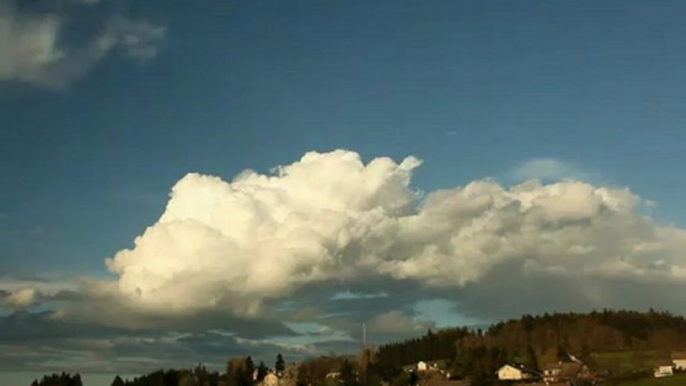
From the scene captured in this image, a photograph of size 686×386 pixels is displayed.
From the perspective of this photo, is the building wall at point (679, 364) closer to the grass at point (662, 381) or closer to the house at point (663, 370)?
the house at point (663, 370)

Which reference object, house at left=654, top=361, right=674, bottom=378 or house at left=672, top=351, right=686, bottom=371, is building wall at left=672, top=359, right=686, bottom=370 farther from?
house at left=654, top=361, right=674, bottom=378

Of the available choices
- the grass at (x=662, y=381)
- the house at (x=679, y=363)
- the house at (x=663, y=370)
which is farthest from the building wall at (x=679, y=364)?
the grass at (x=662, y=381)

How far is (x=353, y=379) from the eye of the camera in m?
198

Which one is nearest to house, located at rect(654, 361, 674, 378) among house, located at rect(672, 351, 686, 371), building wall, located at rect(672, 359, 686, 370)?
house, located at rect(672, 351, 686, 371)

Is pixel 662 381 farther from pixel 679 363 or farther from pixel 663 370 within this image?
pixel 679 363

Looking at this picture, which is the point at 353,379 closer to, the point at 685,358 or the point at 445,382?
the point at 445,382

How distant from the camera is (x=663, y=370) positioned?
180250 millimetres

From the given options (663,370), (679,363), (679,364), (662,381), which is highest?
(679,363)

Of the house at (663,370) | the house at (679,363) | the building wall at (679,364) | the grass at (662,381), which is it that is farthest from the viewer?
the building wall at (679,364)

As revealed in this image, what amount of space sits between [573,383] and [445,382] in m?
29.7

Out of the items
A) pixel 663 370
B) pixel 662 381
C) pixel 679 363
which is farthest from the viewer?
pixel 679 363

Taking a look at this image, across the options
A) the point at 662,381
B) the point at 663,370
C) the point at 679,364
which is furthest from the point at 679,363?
the point at 662,381

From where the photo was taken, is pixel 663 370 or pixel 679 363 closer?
pixel 663 370

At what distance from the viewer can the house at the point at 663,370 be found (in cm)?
17350
